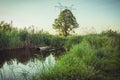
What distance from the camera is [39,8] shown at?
905 centimetres

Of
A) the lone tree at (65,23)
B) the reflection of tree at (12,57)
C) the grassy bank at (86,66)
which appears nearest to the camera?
the grassy bank at (86,66)

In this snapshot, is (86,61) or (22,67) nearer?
(86,61)

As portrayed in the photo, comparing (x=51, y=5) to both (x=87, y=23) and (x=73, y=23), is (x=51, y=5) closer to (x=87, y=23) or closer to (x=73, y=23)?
(x=87, y=23)

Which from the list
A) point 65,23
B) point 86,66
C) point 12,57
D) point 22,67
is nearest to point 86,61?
point 86,66

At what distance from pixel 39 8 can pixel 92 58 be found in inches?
184

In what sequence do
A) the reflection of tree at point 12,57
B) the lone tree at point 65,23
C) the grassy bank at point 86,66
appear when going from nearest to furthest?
the grassy bank at point 86,66
the reflection of tree at point 12,57
the lone tree at point 65,23

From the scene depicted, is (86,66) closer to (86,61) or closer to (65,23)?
(86,61)

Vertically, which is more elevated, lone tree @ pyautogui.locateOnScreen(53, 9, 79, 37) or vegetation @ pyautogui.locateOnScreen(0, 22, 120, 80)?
lone tree @ pyautogui.locateOnScreen(53, 9, 79, 37)

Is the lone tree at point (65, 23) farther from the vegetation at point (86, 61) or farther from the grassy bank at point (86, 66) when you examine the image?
the grassy bank at point (86, 66)

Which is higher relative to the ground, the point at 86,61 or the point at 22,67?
the point at 86,61

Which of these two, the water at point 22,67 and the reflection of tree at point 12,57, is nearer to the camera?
the water at point 22,67

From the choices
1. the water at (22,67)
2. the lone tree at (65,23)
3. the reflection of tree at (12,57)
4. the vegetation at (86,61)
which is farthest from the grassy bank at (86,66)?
the lone tree at (65,23)

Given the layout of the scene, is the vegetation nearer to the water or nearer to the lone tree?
the water

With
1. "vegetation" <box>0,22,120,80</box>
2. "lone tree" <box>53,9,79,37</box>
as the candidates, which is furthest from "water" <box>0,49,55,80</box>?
"lone tree" <box>53,9,79,37</box>
